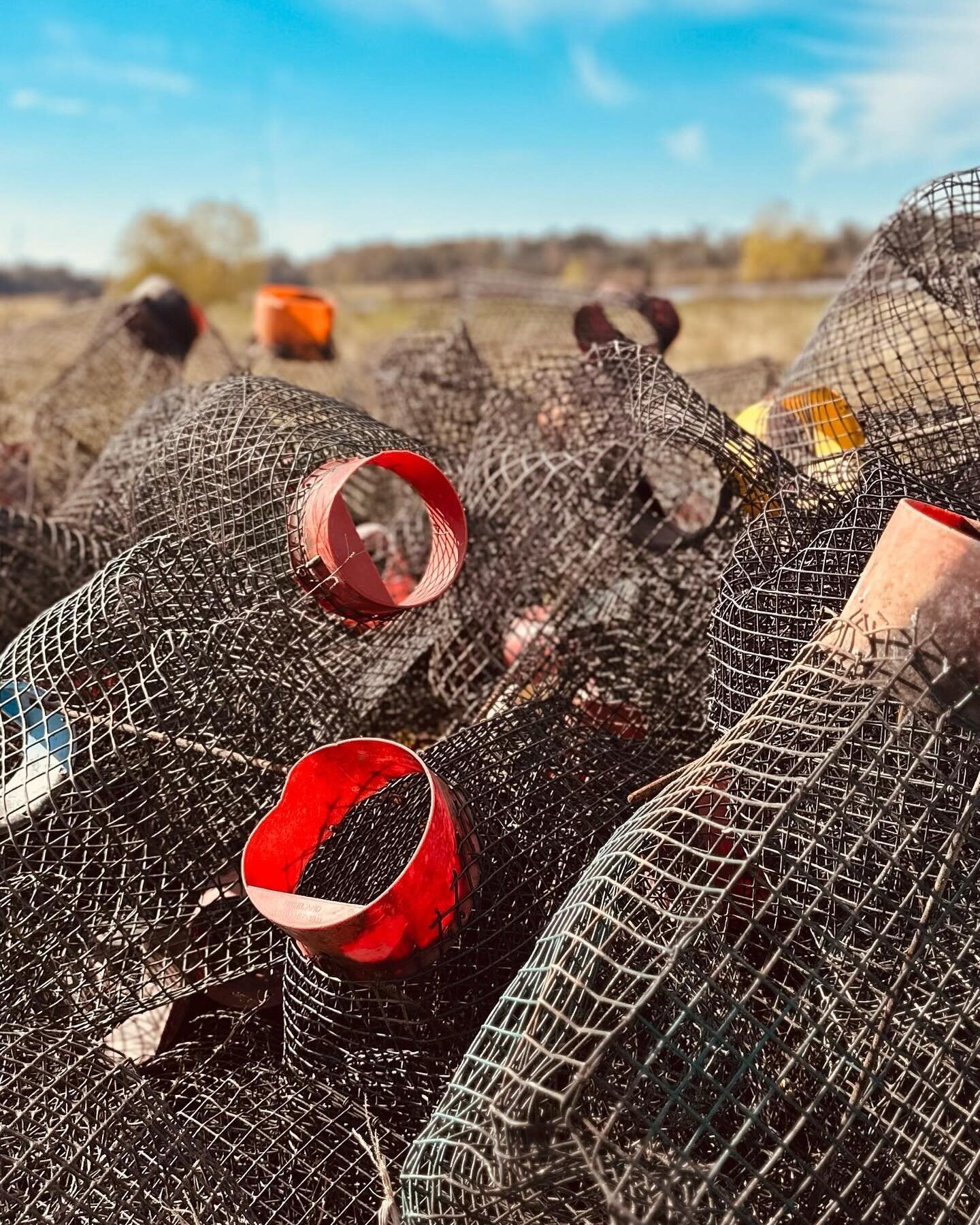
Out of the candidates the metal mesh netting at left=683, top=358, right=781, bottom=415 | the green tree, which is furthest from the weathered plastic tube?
the green tree

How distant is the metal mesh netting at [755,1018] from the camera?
33.7 inches

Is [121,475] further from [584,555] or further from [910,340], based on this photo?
[910,340]

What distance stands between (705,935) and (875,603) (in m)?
0.34

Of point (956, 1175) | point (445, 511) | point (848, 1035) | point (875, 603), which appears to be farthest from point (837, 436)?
point (956, 1175)

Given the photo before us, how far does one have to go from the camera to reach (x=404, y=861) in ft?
4.18

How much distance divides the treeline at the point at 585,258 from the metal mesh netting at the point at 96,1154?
1660 centimetres

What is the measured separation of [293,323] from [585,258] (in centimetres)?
1811

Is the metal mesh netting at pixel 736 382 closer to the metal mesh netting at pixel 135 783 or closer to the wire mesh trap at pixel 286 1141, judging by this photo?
the metal mesh netting at pixel 135 783

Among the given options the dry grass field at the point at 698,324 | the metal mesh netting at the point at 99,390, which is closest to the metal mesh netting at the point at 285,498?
the metal mesh netting at the point at 99,390

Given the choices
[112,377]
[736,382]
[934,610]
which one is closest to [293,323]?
[112,377]

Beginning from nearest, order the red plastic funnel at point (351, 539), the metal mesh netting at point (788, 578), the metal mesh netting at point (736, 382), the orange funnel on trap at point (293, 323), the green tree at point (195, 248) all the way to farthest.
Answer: the metal mesh netting at point (788, 578) < the red plastic funnel at point (351, 539) < the metal mesh netting at point (736, 382) < the orange funnel on trap at point (293, 323) < the green tree at point (195, 248)

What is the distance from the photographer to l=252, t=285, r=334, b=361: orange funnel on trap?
2.93m

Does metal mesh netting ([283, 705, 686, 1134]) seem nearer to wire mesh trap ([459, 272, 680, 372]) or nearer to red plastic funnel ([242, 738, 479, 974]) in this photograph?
red plastic funnel ([242, 738, 479, 974])

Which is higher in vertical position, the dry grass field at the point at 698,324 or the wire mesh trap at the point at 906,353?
the wire mesh trap at the point at 906,353
